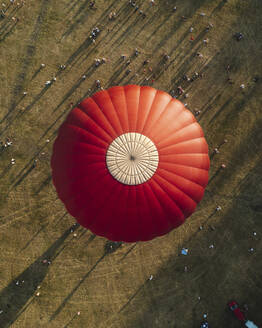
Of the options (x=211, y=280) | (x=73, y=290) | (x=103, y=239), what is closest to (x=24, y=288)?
(x=73, y=290)

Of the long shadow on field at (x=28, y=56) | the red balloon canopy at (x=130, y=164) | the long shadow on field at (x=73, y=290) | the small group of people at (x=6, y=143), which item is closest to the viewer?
the red balloon canopy at (x=130, y=164)

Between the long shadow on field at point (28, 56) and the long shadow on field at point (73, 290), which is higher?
the long shadow on field at point (28, 56)

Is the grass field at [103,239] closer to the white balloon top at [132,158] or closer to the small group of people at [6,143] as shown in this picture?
the small group of people at [6,143]

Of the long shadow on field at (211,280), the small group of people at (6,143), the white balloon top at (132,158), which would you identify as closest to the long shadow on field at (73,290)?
the long shadow on field at (211,280)

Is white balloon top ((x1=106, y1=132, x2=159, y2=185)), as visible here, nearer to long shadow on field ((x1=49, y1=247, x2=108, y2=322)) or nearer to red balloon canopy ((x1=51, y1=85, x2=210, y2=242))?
red balloon canopy ((x1=51, y1=85, x2=210, y2=242))

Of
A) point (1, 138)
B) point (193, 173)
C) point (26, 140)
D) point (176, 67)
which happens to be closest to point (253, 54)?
point (176, 67)

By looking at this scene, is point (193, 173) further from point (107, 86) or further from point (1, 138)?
point (1, 138)
